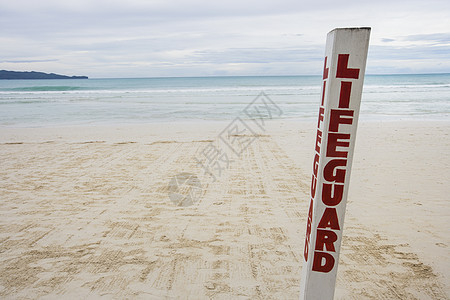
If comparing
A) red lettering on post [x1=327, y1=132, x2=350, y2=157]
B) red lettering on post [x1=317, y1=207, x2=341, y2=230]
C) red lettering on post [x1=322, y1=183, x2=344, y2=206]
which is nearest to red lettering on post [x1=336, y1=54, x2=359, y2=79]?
red lettering on post [x1=327, y1=132, x2=350, y2=157]

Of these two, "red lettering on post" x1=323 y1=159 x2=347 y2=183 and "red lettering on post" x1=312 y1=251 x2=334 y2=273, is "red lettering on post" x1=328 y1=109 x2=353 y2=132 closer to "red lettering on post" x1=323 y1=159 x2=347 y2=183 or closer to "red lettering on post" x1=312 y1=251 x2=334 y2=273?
"red lettering on post" x1=323 y1=159 x2=347 y2=183

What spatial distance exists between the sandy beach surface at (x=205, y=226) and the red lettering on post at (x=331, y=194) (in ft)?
5.08

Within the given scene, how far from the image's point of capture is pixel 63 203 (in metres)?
5.11

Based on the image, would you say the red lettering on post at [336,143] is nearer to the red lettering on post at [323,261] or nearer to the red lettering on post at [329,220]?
the red lettering on post at [329,220]

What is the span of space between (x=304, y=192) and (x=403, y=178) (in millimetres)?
2168

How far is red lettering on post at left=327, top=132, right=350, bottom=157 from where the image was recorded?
1.71 metres

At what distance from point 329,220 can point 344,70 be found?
0.81m

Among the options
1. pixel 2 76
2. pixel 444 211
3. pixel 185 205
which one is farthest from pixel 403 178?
pixel 2 76

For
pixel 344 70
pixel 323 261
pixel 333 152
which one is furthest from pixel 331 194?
pixel 344 70

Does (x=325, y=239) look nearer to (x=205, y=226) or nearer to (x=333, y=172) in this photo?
(x=333, y=172)

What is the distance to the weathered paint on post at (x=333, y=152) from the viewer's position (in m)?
1.61

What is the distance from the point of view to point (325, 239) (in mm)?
1857

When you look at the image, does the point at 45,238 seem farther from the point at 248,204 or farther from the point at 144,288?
the point at 248,204

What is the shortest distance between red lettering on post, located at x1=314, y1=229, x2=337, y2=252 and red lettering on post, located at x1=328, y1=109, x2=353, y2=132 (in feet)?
1.93
